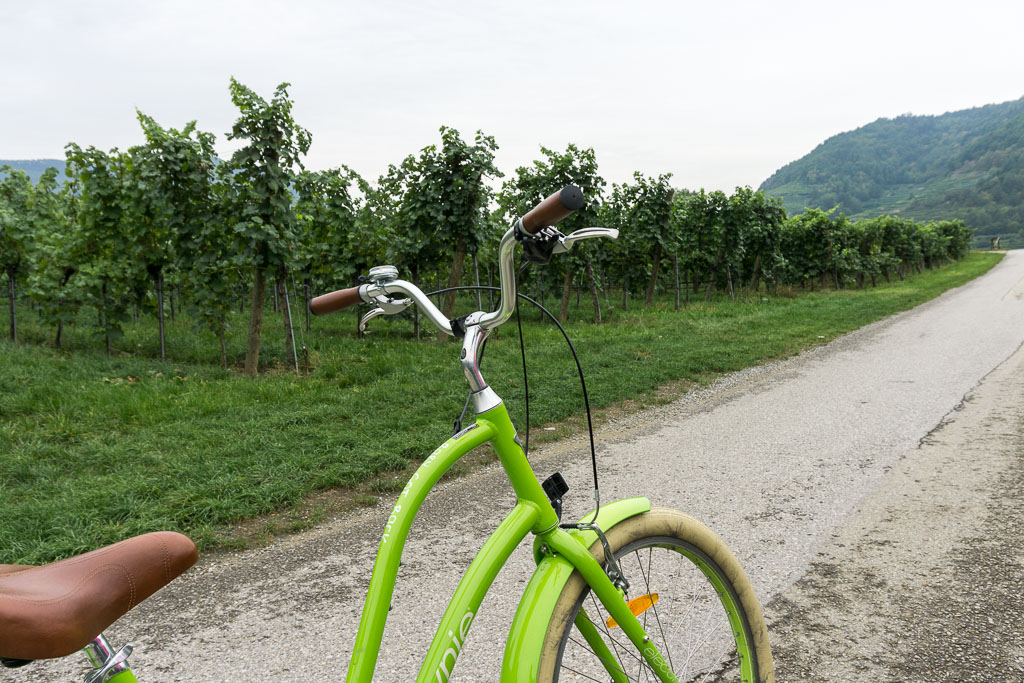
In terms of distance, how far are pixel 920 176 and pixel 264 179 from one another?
177m

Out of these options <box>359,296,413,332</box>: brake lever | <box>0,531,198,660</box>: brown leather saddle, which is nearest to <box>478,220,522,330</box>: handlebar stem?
<box>359,296,413,332</box>: brake lever

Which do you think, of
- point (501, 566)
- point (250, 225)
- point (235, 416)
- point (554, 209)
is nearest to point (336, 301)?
point (554, 209)

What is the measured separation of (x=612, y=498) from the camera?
4.09 metres

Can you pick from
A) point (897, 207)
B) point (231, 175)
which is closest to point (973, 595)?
point (231, 175)

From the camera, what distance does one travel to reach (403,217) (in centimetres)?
1309

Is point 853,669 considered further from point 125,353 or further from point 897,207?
point 897,207

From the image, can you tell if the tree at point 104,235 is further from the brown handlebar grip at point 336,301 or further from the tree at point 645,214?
the tree at point 645,214

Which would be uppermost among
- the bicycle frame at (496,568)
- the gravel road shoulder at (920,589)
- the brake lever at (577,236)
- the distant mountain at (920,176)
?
the distant mountain at (920,176)

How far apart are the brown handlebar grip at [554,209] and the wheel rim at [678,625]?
0.91 m

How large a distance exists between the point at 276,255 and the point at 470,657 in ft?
23.9

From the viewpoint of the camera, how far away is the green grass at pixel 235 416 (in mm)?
3916

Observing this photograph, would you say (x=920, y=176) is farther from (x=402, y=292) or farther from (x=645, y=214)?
(x=402, y=292)

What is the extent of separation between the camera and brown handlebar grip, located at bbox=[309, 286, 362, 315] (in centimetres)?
164

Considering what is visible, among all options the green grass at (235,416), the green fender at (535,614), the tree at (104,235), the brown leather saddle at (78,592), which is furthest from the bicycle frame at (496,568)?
the tree at (104,235)
